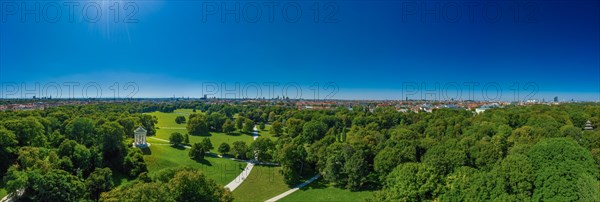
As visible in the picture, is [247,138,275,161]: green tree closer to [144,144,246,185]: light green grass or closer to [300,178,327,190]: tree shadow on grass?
[144,144,246,185]: light green grass

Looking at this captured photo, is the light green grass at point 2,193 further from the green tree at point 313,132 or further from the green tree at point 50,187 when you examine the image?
the green tree at point 313,132

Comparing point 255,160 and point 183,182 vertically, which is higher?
point 183,182

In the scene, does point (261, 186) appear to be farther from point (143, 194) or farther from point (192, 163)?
point (143, 194)

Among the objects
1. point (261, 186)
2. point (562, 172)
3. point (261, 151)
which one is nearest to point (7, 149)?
point (261, 186)

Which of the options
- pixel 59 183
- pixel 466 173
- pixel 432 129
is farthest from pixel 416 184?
pixel 432 129

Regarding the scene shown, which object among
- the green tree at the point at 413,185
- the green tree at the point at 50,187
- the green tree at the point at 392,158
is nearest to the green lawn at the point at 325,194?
the green tree at the point at 392,158

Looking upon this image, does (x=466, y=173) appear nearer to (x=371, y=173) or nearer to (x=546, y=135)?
(x=371, y=173)
